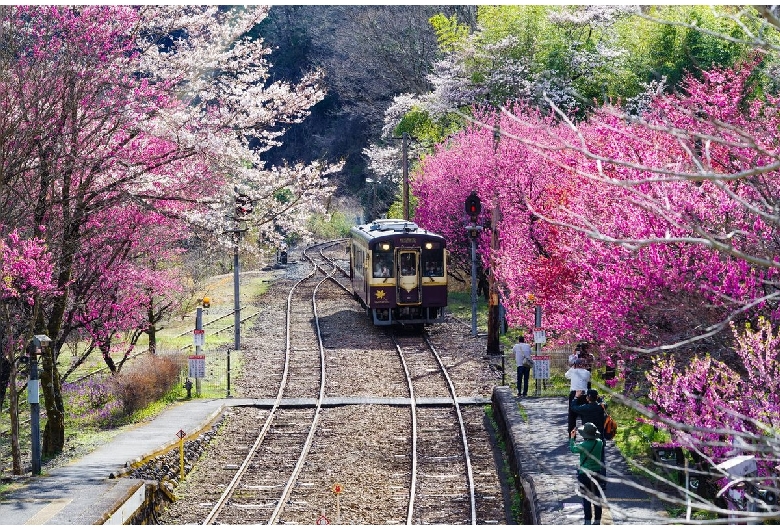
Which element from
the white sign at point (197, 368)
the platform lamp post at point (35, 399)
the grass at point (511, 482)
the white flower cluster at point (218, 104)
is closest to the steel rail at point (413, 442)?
the grass at point (511, 482)

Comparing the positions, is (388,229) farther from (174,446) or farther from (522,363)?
(174,446)

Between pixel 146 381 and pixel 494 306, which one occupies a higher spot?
pixel 494 306

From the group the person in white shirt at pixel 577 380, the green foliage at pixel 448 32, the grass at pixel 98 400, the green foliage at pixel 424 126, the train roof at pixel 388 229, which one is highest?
the green foliage at pixel 448 32

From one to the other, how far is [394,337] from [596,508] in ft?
55.4

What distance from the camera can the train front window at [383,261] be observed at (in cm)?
2862

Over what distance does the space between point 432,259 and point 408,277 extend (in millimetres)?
853

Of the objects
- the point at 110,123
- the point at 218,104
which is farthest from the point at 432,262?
the point at 110,123

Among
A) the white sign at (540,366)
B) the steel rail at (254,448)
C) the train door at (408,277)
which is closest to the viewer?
the steel rail at (254,448)

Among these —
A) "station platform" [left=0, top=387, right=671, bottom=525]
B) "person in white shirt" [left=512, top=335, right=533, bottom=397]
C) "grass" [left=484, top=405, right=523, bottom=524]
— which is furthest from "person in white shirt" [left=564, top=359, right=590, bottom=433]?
"person in white shirt" [left=512, top=335, right=533, bottom=397]

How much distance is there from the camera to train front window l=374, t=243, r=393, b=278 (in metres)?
28.6

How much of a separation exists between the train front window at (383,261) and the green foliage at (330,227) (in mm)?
36007

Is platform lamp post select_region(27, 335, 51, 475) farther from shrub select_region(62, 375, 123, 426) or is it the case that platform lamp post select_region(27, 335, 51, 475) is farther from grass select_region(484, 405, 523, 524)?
grass select_region(484, 405, 523, 524)

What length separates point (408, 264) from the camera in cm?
2880

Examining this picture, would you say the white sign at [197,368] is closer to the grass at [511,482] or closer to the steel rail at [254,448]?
the steel rail at [254,448]
